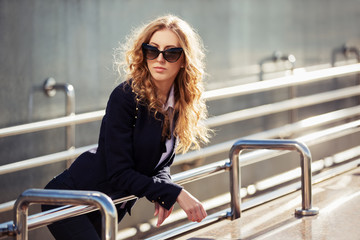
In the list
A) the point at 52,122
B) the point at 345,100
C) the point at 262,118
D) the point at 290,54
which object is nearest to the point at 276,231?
the point at 52,122

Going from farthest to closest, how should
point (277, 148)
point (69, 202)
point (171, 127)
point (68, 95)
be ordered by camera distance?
point (68, 95)
point (277, 148)
point (171, 127)
point (69, 202)

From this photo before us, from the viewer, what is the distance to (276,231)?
2.57 meters

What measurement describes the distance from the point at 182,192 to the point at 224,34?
2.84m

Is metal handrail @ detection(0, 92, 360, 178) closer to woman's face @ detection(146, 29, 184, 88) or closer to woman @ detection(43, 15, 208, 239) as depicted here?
woman @ detection(43, 15, 208, 239)

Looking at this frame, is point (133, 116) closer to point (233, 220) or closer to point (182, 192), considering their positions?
point (182, 192)

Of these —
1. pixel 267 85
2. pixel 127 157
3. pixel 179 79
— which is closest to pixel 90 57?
pixel 267 85

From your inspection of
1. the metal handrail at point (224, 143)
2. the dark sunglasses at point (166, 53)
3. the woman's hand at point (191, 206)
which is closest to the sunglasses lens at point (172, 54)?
the dark sunglasses at point (166, 53)

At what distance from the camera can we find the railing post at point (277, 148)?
254 centimetres

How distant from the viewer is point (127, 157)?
1.91 metres

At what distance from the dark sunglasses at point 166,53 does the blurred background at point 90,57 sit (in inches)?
39.7

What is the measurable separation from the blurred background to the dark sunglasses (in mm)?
1009

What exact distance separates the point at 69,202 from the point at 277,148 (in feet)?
3.61

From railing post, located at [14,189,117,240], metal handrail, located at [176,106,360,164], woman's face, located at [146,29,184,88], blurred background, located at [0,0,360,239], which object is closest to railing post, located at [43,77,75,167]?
blurred background, located at [0,0,360,239]

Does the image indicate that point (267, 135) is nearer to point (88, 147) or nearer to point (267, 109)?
point (267, 109)
